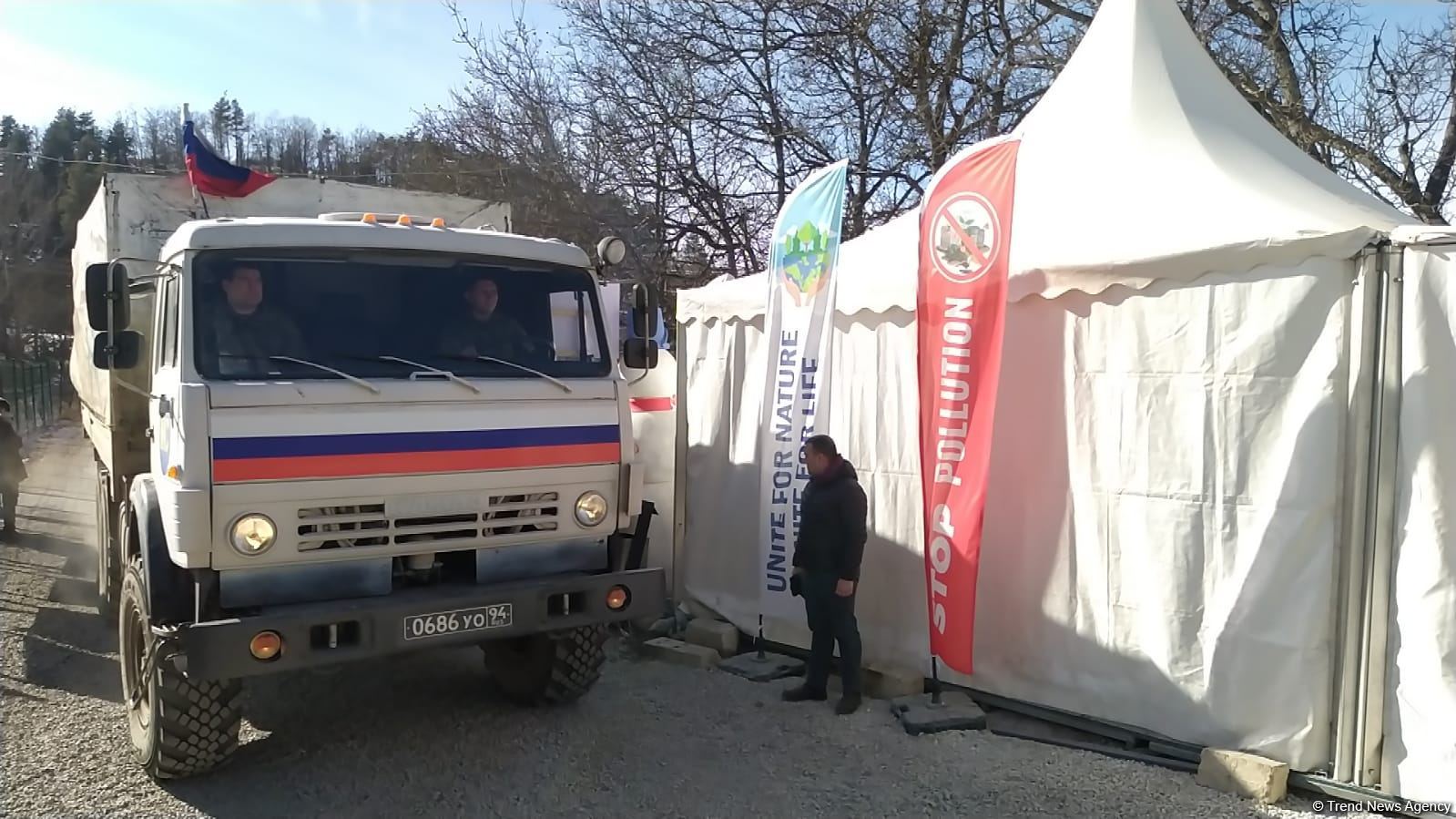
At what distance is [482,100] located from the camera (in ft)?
54.8

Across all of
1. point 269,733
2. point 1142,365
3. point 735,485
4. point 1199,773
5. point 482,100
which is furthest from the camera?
point 482,100

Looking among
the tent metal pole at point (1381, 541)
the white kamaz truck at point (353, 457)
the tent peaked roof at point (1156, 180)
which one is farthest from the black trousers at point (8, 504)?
the tent metal pole at point (1381, 541)

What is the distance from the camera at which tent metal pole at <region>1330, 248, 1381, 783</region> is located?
4590 mm

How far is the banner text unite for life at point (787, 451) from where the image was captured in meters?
6.65

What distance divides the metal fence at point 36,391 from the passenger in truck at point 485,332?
26.2 metres

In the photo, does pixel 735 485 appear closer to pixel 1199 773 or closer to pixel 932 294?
pixel 932 294

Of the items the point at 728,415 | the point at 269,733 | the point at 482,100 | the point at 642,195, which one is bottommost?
the point at 269,733

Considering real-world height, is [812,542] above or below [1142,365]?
below

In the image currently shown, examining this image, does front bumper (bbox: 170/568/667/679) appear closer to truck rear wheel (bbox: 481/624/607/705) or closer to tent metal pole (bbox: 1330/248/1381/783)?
truck rear wheel (bbox: 481/624/607/705)

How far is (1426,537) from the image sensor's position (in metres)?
4.42

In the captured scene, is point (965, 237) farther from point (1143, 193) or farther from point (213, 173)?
point (213, 173)

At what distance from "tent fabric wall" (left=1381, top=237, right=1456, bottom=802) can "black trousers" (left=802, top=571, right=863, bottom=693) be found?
106 inches

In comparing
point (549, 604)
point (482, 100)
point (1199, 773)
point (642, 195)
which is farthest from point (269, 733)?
point (482, 100)

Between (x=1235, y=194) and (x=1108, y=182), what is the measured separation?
728 mm
